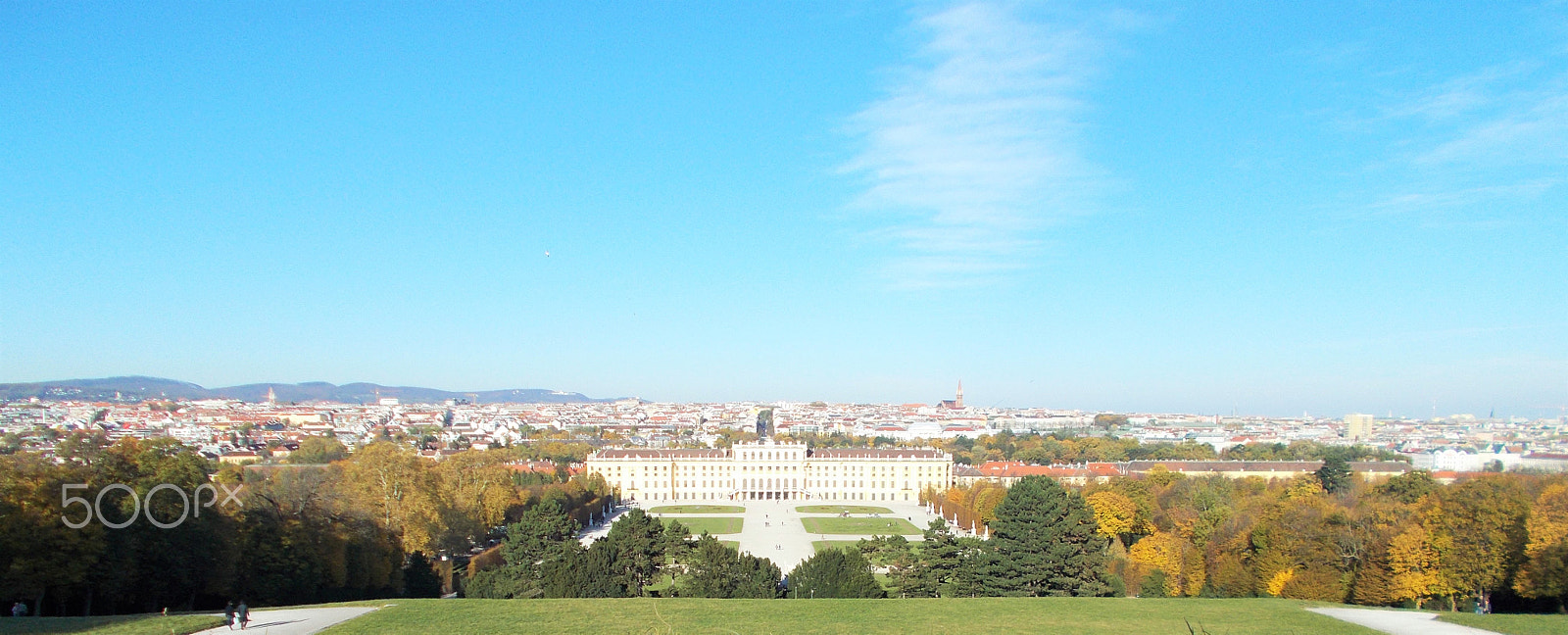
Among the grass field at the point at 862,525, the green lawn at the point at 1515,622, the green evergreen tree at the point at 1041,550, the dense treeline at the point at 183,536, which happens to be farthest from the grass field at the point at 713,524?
the green lawn at the point at 1515,622

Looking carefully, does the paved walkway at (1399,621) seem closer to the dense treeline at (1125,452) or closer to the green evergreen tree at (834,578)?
the green evergreen tree at (834,578)

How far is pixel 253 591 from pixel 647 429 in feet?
379

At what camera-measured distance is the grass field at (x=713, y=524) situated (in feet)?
144

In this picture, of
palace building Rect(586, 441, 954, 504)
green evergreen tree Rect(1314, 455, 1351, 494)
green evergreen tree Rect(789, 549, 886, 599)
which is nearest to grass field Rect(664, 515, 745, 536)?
palace building Rect(586, 441, 954, 504)

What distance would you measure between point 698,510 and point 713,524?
9.94 meters

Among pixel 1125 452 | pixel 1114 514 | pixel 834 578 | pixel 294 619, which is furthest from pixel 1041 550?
pixel 1125 452

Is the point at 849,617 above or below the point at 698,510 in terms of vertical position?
above

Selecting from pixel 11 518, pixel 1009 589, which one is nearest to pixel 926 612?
pixel 1009 589

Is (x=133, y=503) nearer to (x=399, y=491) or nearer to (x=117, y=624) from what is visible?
(x=117, y=624)

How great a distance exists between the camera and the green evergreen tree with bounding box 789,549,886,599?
1931 centimetres

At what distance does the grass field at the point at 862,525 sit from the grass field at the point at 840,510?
4.35 metres

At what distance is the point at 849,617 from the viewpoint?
46.1 feet

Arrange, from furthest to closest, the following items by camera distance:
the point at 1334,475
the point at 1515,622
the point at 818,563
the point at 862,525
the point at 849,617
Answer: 1. the point at 1334,475
2. the point at 862,525
3. the point at 818,563
4. the point at 849,617
5. the point at 1515,622

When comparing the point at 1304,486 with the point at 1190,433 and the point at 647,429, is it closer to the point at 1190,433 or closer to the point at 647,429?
the point at 1190,433
